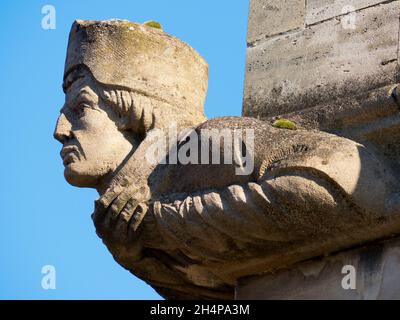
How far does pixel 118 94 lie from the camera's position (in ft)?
26.7

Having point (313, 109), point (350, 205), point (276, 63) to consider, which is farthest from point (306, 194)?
point (276, 63)

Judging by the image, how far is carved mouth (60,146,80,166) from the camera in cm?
805

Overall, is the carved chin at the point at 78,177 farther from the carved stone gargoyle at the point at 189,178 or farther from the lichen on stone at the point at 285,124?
the lichen on stone at the point at 285,124

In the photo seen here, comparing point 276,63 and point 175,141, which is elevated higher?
point 276,63

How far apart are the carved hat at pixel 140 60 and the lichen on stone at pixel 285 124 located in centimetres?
59

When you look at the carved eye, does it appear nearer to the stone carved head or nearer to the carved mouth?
the stone carved head

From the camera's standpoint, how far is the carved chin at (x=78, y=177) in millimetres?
8023

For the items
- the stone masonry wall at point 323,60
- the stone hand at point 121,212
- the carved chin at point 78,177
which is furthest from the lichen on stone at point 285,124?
the carved chin at point 78,177

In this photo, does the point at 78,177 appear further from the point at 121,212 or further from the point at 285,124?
the point at 285,124
